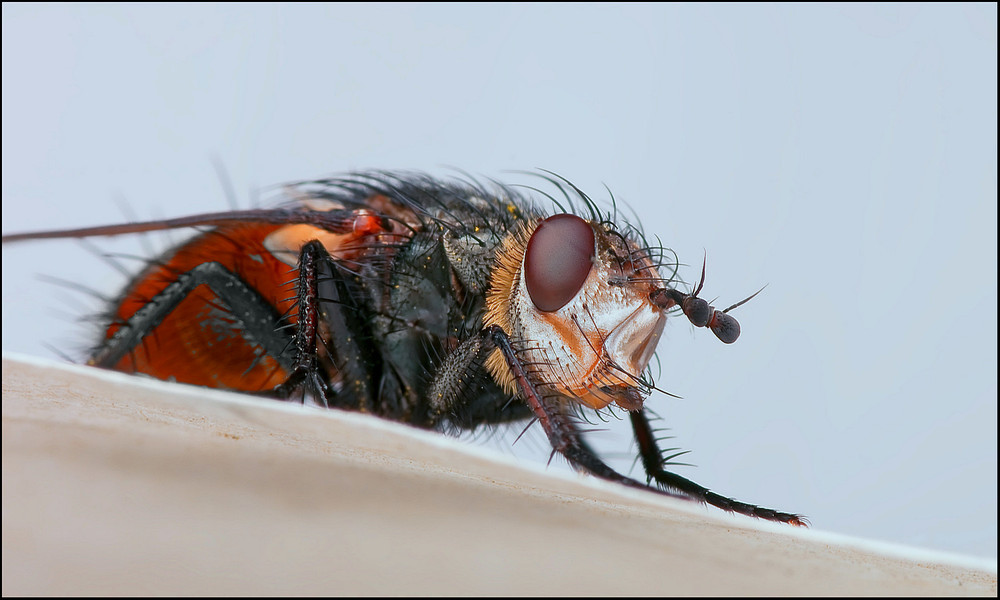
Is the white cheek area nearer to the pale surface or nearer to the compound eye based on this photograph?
the compound eye

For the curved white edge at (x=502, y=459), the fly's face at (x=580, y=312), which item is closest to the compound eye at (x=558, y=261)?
the fly's face at (x=580, y=312)

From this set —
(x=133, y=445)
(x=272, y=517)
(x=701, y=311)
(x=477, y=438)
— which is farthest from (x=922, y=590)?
(x=133, y=445)

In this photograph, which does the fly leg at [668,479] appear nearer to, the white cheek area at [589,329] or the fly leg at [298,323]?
the white cheek area at [589,329]

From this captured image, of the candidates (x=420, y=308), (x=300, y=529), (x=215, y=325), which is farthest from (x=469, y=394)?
(x=215, y=325)

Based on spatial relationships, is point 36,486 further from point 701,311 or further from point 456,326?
point 701,311

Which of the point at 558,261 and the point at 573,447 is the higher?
the point at 558,261

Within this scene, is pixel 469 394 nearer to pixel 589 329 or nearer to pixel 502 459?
pixel 589 329

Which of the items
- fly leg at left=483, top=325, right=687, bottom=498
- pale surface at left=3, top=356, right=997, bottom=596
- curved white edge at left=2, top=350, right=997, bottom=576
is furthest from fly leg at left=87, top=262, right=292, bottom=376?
curved white edge at left=2, top=350, right=997, bottom=576
